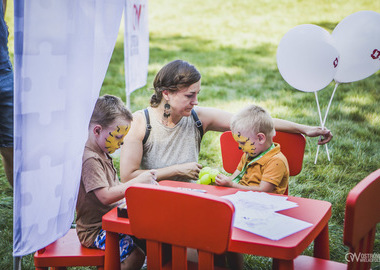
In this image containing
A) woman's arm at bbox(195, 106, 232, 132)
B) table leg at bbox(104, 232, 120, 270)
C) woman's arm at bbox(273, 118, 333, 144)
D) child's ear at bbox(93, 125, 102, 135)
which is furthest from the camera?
woman's arm at bbox(195, 106, 232, 132)

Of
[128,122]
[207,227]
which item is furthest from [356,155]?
[207,227]

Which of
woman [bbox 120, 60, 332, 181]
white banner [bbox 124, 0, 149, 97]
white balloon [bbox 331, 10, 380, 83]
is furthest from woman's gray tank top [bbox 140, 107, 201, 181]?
white balloon [bbox 331, 10, 380, 83]

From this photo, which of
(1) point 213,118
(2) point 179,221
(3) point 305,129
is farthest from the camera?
(1) point 213,118

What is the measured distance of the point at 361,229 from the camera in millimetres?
1650

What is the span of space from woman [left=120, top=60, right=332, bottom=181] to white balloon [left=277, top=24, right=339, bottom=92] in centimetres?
55

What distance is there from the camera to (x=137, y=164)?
9.10 feet

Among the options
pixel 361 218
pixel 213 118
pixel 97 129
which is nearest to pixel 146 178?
pixel 97 129

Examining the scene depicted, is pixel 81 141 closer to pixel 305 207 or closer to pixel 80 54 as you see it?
pixel 80 54

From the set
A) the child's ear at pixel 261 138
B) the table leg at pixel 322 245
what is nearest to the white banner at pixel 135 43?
the child's ear at pixel 261 138

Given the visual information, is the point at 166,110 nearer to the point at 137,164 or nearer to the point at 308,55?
the point at 137,164

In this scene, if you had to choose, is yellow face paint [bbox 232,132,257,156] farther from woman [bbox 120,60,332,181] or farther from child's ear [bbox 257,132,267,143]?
woman [bbox 120,60,332,181]

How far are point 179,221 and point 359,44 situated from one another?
2207 millimetres

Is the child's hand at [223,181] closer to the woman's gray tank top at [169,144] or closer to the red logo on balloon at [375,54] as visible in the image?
the woman's gray tank top at [169,144]

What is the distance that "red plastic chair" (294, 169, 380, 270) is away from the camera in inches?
→ 61.3
